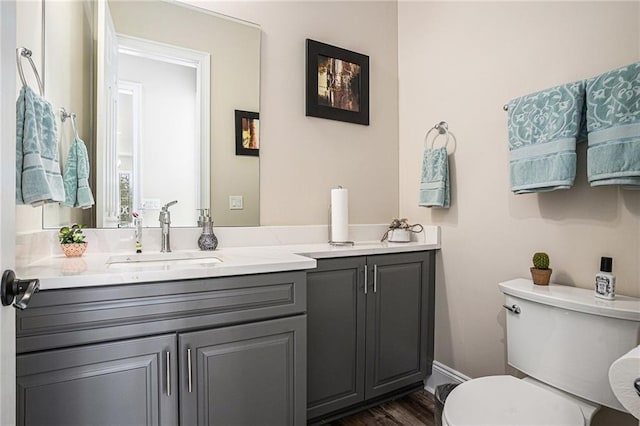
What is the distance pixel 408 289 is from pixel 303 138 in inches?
41.3

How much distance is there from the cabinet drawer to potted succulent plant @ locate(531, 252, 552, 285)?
1.01 m

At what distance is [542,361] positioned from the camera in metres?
1.33

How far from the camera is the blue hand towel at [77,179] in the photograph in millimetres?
1412

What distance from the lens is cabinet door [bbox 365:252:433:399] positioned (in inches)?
72.0

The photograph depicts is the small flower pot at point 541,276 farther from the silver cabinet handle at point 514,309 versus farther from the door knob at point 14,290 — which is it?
the door knob at point 14,290

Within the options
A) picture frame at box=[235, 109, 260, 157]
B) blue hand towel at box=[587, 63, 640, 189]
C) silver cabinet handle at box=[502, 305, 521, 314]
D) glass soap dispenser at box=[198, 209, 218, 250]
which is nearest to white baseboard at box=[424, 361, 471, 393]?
silver cabinet handle at box=[502, 305, 521, 314]

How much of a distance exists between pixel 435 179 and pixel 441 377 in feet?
3.77

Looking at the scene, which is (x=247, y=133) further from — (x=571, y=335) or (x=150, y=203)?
(x=571, y=335)

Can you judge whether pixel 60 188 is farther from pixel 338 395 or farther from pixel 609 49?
pixel 609 49

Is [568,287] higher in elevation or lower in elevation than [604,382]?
higher

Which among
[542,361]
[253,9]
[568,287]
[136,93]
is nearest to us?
[542,361]

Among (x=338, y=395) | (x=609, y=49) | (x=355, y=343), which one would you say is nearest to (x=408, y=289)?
(x=355, y=343)

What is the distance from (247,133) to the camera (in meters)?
1.89

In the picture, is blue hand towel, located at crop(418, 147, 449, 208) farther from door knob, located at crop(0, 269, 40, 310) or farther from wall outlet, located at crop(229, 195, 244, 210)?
door knob, located at crop(0, 269, 40, 310)
